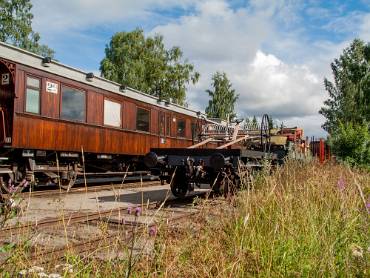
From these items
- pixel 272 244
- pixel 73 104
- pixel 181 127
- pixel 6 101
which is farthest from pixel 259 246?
pixel 181 127

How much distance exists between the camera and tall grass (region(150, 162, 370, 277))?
9.59 ft

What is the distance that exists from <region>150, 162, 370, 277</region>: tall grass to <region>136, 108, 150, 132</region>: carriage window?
36.6ft

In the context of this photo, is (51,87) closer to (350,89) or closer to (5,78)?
(5,78)

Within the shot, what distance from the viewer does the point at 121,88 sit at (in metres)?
15.0

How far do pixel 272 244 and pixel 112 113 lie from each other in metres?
11.4

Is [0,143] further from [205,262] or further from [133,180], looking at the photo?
[205,262]

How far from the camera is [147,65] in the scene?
42906mm

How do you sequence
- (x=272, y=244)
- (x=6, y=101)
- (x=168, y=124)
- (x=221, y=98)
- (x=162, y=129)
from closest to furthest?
(x=272, y=244)
(x=6, y=101)
(x=162, y=129)
(x=168, y=124)
(x=221, y=98)

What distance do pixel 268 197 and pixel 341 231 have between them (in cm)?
126

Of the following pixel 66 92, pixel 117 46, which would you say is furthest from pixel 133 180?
pixel 117 46

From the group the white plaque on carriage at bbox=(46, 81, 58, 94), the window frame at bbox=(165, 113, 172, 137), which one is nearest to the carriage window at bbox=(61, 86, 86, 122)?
the white plaque on carriage at bbox=(46, 81, 58, 94)

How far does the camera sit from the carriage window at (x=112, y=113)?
46.0ft

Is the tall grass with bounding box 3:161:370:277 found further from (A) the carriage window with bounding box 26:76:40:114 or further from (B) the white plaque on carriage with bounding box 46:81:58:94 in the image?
(B) the white plaque on carriage with bounding box 46:81:58:94

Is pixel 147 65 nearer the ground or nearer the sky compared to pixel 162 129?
nearer the sky
